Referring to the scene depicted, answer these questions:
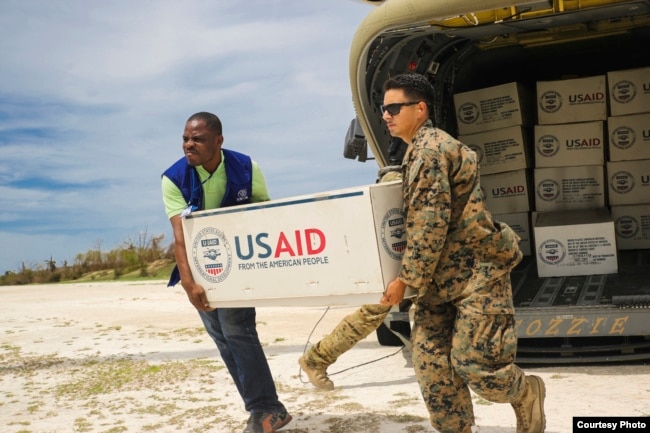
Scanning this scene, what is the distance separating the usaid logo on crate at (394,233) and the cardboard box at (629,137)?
4.77 meters

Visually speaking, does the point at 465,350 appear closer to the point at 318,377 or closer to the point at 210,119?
the point at 210,119

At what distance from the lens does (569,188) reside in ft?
26.2

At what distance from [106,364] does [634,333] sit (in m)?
4.54

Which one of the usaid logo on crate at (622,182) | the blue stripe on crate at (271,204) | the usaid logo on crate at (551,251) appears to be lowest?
the usaid logo on crate at (551,251)

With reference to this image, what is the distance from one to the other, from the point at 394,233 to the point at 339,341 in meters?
2.15

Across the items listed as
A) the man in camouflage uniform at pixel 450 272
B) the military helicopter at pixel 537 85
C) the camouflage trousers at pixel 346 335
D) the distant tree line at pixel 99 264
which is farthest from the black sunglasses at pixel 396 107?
the distant tree line at pixel 99 264

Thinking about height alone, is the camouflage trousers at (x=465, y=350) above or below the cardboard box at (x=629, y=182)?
below

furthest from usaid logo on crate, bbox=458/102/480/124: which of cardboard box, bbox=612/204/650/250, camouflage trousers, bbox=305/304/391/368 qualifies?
camouflage trousers, bbox=305/304/391/368

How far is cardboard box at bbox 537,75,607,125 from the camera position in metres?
7.72

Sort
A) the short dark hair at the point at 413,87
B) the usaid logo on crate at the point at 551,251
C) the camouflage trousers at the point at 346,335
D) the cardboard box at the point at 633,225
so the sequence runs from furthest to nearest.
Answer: the cardboard box at the point at 633,225
the usaid logo on crate at the point at 551,251
the camouflage trousers at the point at 346,335
the short dark hair at the point at 413,87

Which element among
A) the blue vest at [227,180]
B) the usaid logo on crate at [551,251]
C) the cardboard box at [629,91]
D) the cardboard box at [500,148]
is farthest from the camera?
the cardboard box at [500,148]

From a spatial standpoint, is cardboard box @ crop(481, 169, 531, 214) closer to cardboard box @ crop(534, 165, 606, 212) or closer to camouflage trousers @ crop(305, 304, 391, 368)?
cardboard box @ crop(534, 165, 606, 212)

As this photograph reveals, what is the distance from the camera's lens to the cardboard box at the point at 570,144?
25.6 feet

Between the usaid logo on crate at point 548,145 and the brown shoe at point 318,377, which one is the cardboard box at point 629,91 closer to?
the usaid logo on crate at point 548,145
